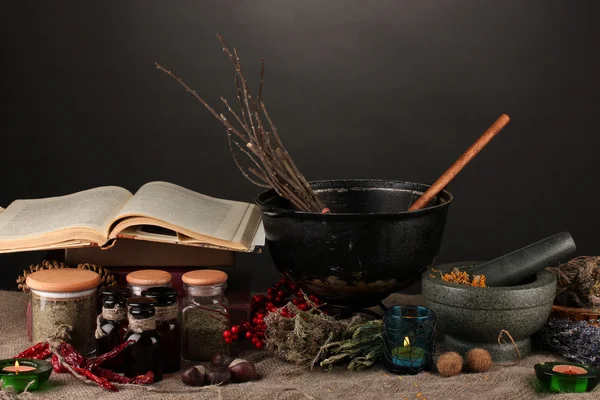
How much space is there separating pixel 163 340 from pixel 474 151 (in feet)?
3.11

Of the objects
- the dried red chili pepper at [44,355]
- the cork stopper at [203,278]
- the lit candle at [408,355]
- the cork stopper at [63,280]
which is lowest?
the dried red chili pepper at [44,355]

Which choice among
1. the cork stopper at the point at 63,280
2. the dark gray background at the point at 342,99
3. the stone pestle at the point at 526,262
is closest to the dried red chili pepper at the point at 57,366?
the cork stopper at the point at 63,280

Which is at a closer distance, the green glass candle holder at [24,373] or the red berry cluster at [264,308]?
the green glass candle holder at [24,373]

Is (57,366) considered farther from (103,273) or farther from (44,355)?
(103,273)

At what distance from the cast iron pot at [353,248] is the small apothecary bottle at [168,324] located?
32 cm

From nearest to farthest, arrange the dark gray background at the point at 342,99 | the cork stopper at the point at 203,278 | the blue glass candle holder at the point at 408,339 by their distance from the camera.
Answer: the blue glass candle holder at the point at 408,339 → the cork stopper at the point at 203,278 → the dark gray background at the point at 342,99

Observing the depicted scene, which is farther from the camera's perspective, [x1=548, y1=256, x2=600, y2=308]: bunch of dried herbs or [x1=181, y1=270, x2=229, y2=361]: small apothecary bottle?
[x1=548, y1=256, x2=600, y2=308]: bunch of dried herbs

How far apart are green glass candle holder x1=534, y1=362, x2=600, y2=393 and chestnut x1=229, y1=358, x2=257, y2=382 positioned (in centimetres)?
66

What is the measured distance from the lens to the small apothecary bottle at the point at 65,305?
219 centimetres

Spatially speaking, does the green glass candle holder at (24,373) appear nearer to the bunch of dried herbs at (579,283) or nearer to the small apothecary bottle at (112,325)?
the small apothecary bottle at (112,325)

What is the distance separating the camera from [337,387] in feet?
6.74

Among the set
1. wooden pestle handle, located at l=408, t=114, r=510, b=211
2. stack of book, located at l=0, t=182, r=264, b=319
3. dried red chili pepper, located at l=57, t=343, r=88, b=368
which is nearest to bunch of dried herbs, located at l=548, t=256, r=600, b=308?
wooden pestle handle, located at l=408, t=114, r=510, b=211

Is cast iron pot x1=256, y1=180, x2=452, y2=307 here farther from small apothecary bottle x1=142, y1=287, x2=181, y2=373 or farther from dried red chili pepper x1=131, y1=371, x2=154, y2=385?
dried red chili pepper x1=131, y1=371, x2=154, y2=385

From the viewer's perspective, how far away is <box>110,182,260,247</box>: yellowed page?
235cm
